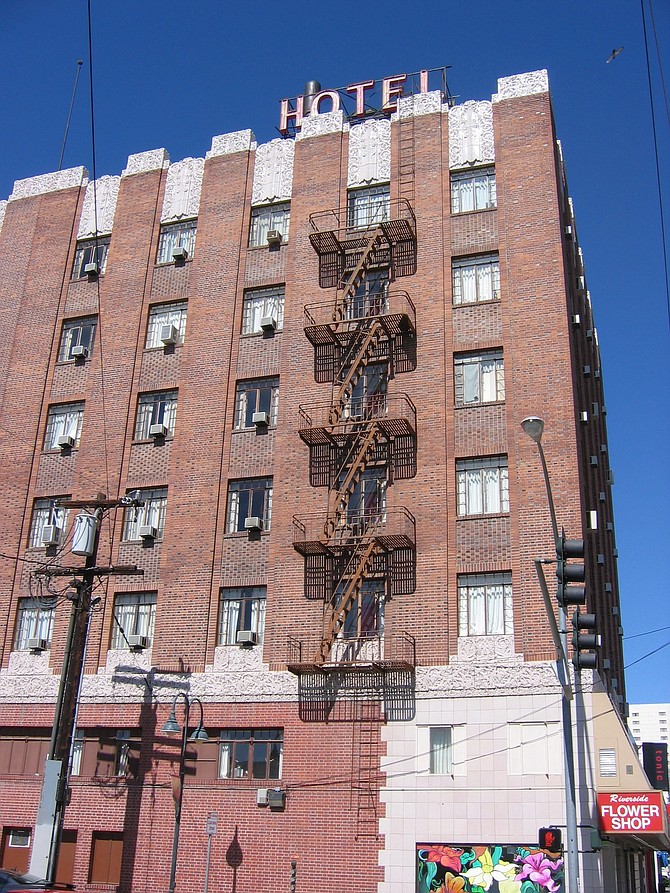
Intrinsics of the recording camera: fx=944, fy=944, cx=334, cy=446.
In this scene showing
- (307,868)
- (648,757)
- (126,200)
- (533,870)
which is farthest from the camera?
(648,757)

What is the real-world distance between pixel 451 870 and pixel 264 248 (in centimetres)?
2430

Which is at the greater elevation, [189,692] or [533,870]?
[189,692]

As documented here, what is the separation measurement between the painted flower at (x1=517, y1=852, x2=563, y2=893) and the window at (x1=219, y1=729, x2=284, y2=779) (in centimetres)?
807

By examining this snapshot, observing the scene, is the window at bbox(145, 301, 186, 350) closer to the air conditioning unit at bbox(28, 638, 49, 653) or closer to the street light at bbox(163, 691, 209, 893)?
the air conditioning unit at bbox(28, 638, 49, 653)

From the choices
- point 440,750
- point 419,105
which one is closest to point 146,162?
point 419,105

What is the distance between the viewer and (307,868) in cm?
2836

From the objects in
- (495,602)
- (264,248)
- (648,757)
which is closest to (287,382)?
(264,248)

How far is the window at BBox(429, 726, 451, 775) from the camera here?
28.5m

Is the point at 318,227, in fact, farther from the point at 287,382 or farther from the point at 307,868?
the point at 307,868

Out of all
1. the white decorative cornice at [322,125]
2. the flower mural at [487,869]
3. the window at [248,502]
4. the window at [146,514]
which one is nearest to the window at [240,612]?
the window at [248,502]

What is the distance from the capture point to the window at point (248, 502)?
34219 millimetres

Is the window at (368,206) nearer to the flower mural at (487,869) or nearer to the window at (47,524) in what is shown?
the window at (47,524)

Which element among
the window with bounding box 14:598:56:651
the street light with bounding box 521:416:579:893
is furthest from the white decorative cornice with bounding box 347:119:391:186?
the window with bounding box 14:598:56:651

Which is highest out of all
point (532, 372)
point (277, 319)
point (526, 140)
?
point (526, 140)
